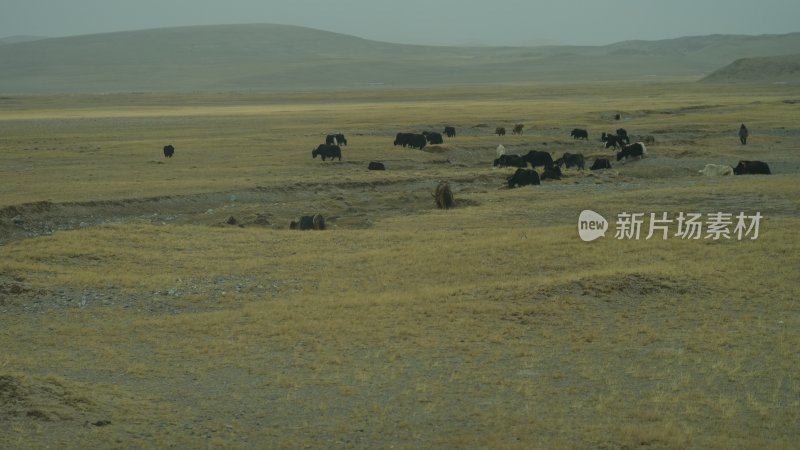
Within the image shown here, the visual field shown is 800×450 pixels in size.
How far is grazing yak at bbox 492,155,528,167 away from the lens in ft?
107

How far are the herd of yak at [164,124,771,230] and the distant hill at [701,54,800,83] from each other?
84158 millimetres

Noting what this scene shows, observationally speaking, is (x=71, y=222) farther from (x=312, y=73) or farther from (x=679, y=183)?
(x=312, y=73)

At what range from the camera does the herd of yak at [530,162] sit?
2409 cm

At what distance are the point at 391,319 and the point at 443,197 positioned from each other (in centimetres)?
1175

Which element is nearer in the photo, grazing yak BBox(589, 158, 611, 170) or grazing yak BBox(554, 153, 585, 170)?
grazing yak BBox(589, 158, 611, 170)

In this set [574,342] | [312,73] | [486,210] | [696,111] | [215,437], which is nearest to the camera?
[215,437]

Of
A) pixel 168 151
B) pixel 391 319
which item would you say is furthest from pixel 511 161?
pixel 391 319

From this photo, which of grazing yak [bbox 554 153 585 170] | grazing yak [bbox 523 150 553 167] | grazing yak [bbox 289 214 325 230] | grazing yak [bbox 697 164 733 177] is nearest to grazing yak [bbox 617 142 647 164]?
grazing yak [bbox 554 153 585 170]

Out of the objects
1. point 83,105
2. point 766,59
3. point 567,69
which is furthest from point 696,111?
point 567,69

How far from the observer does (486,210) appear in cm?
2300

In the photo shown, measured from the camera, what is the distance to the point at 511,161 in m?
33.0

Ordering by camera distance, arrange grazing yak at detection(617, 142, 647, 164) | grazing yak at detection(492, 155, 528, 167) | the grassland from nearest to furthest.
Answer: the grassland → grazing yak at detection(492, 155, 528, 167) → grazing yak at detection(617, 142, 647, 164)

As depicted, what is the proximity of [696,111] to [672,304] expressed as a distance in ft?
163

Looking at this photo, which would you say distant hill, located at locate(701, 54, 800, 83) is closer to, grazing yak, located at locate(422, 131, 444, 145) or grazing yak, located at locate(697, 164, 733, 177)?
grazing yak, located at locate(422, 131, 444, 145)
